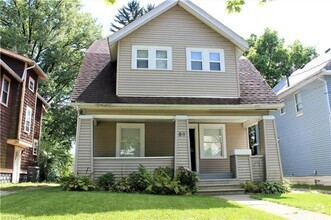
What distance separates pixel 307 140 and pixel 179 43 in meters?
9.35

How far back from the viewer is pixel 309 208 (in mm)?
7742

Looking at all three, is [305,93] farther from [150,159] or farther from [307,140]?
[150,159]

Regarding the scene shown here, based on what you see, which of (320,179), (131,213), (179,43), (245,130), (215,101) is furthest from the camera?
(320,179)

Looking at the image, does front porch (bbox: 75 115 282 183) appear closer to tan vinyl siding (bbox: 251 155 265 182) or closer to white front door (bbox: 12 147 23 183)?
tan vinyl siding (bbox: 251 155 265 182)

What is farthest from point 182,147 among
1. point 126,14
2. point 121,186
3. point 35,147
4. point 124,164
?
point 126,14

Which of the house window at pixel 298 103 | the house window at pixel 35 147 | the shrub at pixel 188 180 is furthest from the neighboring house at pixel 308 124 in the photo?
the house window at pixel 35 147

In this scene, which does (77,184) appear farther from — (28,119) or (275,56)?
(275,56)

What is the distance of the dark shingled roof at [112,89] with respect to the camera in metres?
12.3

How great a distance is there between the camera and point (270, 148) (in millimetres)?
12453

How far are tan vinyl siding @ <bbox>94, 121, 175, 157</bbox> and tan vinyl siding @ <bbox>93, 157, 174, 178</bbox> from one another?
1.93 meters

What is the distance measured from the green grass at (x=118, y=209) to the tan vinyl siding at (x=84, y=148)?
2738 mm

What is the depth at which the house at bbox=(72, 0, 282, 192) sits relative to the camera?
12016 millimetres

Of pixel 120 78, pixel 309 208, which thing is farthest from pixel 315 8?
pixel 120 78

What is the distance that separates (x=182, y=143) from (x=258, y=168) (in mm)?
3051
